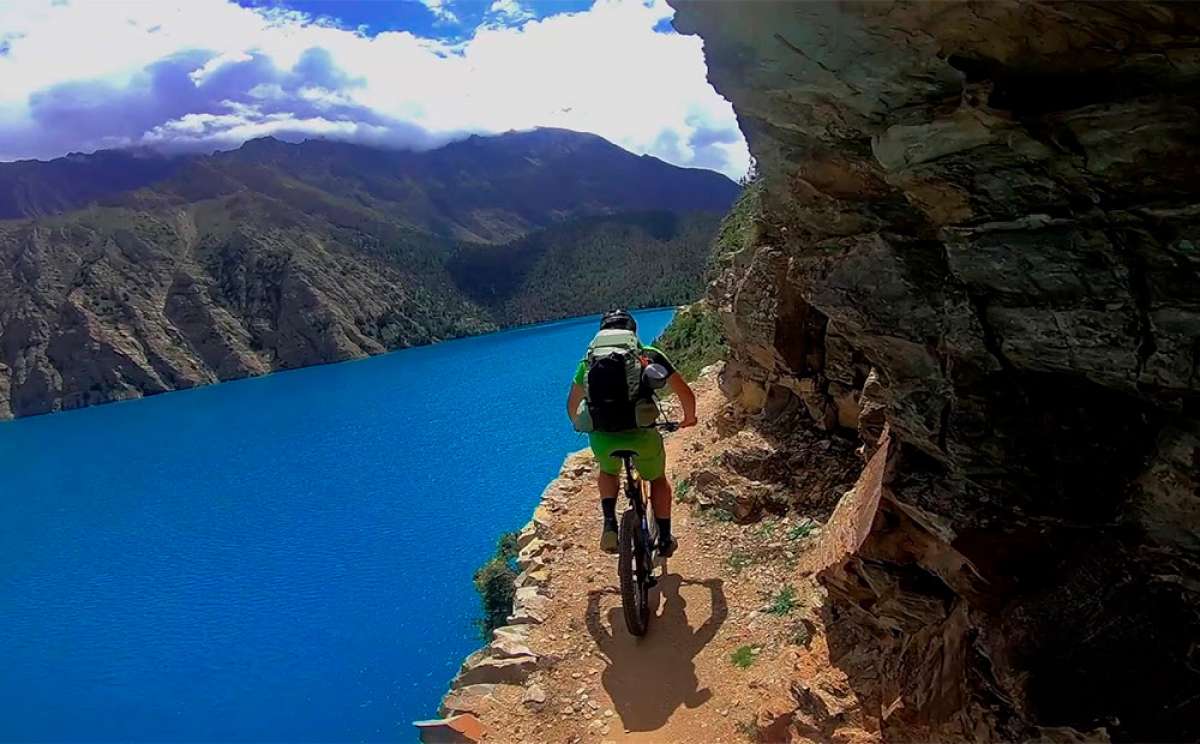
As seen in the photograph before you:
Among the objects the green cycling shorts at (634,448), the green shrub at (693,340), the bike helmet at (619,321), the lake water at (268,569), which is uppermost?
the green shrub at (693,340)

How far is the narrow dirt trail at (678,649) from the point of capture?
610cm

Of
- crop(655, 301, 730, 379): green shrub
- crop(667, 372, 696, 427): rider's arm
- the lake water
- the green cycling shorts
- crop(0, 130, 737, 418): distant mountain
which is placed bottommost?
the lake water

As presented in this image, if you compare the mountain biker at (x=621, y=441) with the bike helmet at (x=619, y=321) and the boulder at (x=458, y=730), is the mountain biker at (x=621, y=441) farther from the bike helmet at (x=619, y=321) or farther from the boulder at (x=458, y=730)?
the boulder at (x=458, y=730)

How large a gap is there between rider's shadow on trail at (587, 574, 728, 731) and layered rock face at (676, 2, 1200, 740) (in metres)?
2.21

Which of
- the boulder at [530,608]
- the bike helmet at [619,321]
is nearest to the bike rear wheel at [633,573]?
the boulder at [530,608]

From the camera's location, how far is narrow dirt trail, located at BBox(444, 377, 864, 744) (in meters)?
6.10

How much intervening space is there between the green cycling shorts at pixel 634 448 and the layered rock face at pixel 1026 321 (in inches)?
96.6

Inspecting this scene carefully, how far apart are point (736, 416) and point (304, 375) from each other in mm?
122811

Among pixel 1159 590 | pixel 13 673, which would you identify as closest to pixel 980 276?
pixel 1159 590

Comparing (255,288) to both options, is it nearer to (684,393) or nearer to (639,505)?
(639,505)

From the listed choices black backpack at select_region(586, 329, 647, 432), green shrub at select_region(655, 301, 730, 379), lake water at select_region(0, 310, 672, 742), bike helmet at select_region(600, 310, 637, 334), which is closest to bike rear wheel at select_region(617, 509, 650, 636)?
black backpack at select_region(586, 329, 647, 432)

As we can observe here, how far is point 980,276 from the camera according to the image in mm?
3539

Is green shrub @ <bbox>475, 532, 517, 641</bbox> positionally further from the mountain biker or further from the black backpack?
the black backpack

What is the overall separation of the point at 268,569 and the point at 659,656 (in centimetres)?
2764
